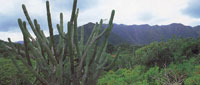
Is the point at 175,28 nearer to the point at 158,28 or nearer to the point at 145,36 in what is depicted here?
the point at 158,28

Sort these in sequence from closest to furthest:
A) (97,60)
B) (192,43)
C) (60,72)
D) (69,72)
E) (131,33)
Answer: (60,72)
(69,72)
(97,60)
(192,43)
(131,33)

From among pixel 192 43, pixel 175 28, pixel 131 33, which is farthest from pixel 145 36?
pixel 192 43

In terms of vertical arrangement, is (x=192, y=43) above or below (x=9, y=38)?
below

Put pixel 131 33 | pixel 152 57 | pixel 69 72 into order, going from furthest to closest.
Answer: pixel 131 33 < pixel 152 57 < pixel 69 72

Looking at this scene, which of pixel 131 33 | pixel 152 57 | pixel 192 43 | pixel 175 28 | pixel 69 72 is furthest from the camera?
pixel 131 33

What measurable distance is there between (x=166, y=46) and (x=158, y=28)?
635 ft

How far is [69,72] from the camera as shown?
1.34 meters

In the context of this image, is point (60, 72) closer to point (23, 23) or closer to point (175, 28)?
point (23, 23)

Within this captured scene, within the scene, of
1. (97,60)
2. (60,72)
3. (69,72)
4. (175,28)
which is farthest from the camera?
(175,28)

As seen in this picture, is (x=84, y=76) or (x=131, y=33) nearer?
(x=84, y=76)

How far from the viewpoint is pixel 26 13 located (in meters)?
1.44

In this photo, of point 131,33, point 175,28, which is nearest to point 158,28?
point 175,28

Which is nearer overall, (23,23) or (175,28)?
(23,23)

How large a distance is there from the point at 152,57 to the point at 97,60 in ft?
24.2
